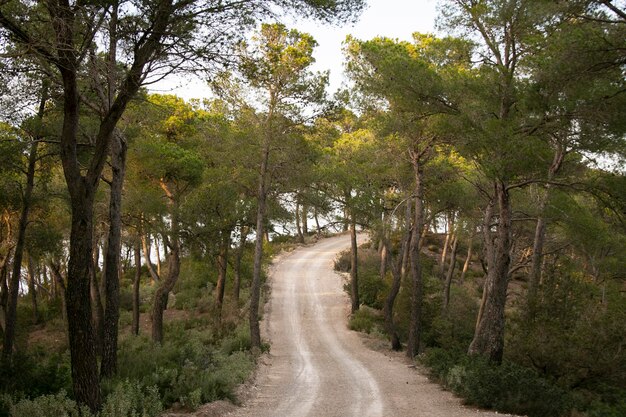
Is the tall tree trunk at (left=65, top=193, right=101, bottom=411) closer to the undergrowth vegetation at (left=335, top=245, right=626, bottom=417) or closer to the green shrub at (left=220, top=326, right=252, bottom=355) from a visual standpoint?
the undergrowth vegetation at (left=335, top=245, right=626, bottom=417)

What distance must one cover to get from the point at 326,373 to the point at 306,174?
780 centimetres

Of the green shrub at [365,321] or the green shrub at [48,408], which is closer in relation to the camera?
the green shrub at [48,408]

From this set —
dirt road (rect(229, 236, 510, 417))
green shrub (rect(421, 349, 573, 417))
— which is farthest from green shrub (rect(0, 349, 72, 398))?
green shrub (rect(421, 349, 573, 417))

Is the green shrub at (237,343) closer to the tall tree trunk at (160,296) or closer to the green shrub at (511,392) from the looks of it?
the tall tree trunk at (160,296)

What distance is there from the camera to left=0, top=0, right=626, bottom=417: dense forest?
8148mm

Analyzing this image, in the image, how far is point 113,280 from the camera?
1096 centimetres

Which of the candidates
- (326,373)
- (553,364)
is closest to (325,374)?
(326,373)

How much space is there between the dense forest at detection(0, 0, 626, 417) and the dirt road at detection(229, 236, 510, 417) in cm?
90

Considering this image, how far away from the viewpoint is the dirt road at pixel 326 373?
36.2 feet

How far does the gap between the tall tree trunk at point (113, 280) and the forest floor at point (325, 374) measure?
84.6 inches

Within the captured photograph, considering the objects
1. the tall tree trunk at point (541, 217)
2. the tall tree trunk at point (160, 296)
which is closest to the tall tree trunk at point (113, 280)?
the tall tree trunk at point (160, 296)

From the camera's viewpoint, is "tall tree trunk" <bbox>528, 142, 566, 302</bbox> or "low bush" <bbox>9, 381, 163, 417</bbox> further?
"tall tree trunk" <bbox>528, 142, 566, 302</bbox>

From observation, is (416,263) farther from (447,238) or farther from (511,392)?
(447,238)

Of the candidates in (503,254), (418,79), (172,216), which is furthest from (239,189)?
(503,254)
